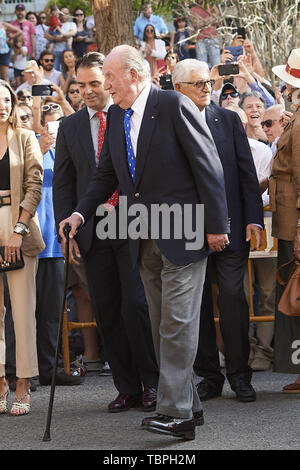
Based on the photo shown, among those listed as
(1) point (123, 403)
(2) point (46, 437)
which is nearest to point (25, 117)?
(1) point (123, 403)

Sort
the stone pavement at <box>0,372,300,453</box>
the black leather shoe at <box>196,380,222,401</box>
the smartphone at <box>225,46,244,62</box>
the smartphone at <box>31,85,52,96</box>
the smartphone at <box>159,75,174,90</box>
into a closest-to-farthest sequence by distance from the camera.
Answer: the stone pavement at <box>0,372,300,453</box> < the black leather shoe at <box>196,380,222,401</box> < the smartphone at <box>159,75,174,90</box> < the smartphone at <box>31,85,52,96</box> < the smartphone at <box>225,46,244,62</box>

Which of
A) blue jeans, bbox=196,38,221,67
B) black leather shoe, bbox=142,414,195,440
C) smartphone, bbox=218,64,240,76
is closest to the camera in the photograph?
black leather shoe, bbox=142,414,195,440

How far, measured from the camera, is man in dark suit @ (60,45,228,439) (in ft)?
18.0

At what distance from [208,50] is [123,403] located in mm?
10861

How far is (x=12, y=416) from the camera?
657cm

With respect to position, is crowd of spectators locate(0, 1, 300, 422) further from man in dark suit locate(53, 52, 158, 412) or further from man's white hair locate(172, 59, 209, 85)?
man in dark suit locate(53, 52, 158, 412)

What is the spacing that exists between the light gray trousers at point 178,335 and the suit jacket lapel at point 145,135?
0.52 m

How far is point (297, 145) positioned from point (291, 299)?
1.03 meters

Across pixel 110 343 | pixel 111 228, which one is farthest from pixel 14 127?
pixel 110 343

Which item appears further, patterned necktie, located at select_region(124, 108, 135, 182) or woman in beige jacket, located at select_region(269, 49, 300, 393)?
woman in beige jacket, located at select_region(269, 49, 300, 393)

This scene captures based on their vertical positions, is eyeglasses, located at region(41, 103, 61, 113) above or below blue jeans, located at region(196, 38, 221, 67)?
below

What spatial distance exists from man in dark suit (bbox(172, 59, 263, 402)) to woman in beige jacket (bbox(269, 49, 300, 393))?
176mm

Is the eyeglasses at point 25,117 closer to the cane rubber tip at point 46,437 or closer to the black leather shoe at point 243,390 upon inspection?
the black leather shoe at point 243,390

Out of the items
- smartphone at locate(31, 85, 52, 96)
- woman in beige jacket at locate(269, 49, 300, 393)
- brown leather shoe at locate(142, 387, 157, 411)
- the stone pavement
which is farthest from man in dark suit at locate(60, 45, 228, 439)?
smartphone at locate(31, 85, 52, 96)
